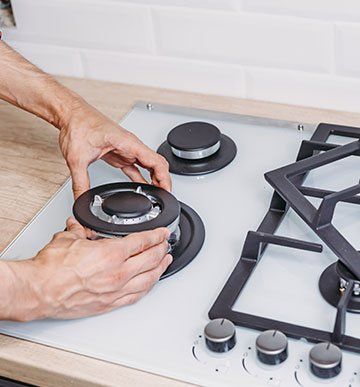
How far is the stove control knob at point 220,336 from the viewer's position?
0.91 metres

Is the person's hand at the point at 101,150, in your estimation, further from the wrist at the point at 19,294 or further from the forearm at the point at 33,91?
the wrist at the point at 19,294

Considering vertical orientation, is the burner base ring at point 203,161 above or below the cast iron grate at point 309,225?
below

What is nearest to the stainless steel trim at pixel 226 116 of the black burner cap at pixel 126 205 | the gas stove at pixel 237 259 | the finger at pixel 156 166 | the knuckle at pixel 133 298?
the gas stove at pixel 237 259

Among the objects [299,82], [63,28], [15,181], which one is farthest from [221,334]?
[63,28]

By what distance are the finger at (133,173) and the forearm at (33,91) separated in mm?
122

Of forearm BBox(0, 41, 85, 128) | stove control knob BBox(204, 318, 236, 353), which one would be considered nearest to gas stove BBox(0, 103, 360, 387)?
stove control knob BBox(204, 318, 236, 353)

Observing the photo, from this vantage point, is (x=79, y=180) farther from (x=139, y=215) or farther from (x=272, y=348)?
(x=272, y=348)

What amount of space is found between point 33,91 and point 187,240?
376 millimetres

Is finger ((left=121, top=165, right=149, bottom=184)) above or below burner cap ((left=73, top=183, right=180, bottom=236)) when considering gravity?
below

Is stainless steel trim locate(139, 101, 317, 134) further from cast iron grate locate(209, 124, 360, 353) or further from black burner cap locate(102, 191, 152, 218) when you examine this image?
black burner cap locate(102, 191, 152, 218)

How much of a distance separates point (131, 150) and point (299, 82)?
360mm

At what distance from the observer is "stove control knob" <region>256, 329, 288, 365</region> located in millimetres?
891

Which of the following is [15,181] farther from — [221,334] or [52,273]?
[221,334]

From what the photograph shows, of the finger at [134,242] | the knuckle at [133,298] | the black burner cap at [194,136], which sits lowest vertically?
the knuckle at [133,298]
